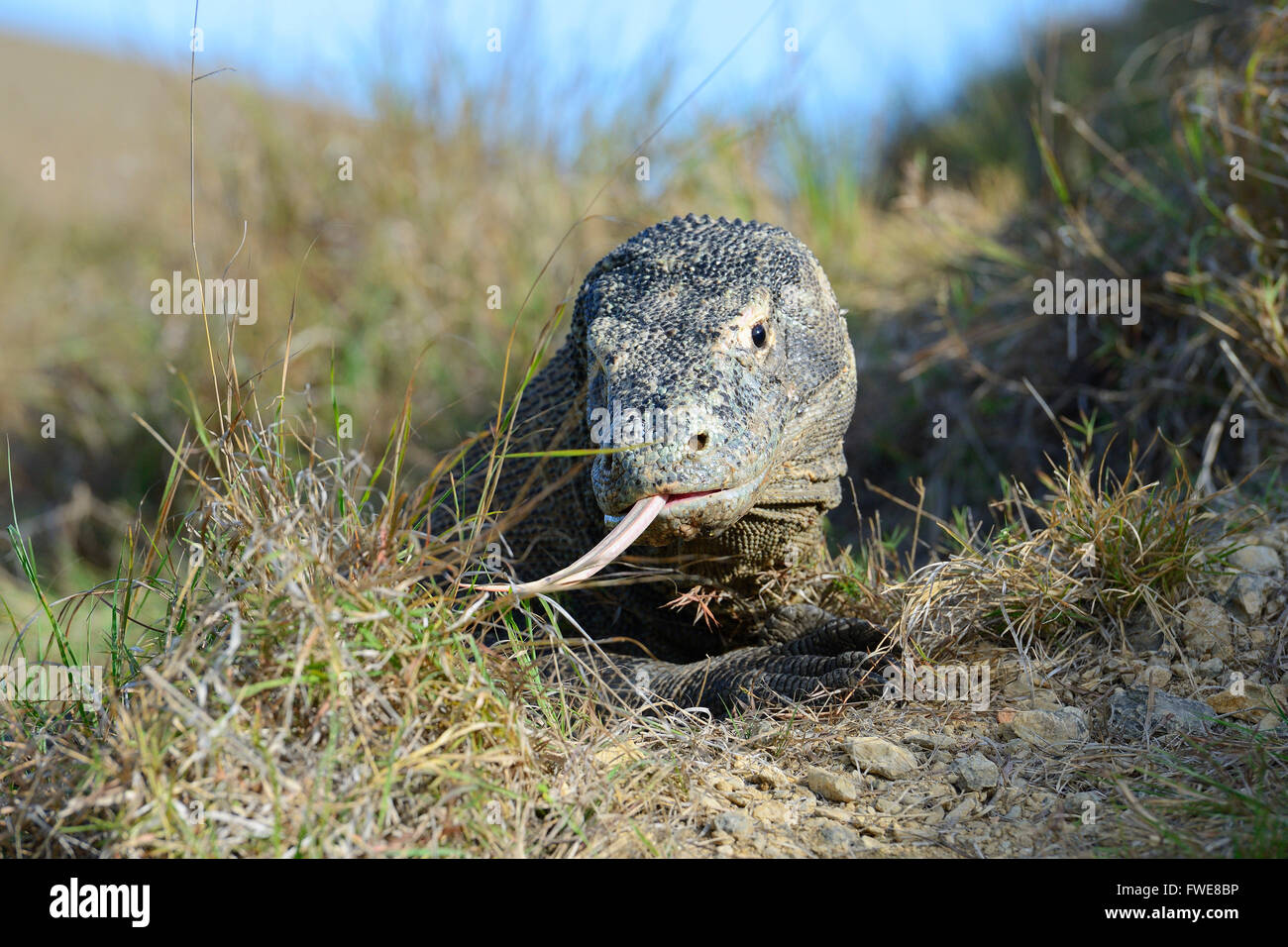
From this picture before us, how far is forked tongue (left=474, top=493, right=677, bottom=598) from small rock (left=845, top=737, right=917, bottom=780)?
2.59ft

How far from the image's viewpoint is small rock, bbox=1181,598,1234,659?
3.07 metres

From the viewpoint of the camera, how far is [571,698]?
3.16 metres

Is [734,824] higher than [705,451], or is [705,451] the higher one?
[705,451]

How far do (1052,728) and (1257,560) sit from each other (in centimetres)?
105

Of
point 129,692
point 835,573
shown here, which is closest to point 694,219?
point 835,573

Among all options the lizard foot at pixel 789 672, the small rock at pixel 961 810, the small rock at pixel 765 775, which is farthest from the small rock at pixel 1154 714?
the small rock at pixel 765 775

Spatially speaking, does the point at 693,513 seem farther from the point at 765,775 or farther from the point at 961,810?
the point at 961,810

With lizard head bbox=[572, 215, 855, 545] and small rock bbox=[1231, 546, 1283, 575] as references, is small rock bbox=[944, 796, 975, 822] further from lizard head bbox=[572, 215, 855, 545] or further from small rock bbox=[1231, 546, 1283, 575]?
small rock bbox=[1231, 546, 1283, 575]

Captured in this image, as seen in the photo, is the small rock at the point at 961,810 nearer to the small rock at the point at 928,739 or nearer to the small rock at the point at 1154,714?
the small rock at the point at 928,739

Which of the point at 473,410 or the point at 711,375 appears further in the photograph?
the point at 473,410

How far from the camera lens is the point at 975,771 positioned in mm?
2648

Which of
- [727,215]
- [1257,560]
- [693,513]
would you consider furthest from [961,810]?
[727,215]

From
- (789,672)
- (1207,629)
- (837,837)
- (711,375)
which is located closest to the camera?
(837,837)

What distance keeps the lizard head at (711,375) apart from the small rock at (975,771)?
0.84 metres
